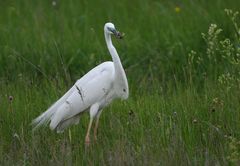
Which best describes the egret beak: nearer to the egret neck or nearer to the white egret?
the egret neck

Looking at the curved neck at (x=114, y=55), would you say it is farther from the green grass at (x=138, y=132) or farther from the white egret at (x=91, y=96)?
the green grass at (x=138, y=132)

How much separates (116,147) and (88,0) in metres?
4.54

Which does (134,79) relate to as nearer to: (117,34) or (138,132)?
(117,34)

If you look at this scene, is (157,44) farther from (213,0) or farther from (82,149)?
(82,149)

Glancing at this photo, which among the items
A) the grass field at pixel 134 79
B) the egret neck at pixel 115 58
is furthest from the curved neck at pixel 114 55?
the grass field at pixel 134 79

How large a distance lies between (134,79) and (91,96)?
1276 millimetres

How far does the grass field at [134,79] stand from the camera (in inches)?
205

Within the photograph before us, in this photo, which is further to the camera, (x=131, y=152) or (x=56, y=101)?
(x=56, y=101)

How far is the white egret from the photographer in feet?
20.3

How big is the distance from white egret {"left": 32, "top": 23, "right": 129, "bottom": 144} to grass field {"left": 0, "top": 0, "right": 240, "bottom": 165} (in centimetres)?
9

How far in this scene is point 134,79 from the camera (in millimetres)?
7516

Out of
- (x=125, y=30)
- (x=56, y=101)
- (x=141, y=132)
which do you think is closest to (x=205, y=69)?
(x=125, y=30)

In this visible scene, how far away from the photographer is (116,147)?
16.6 ft

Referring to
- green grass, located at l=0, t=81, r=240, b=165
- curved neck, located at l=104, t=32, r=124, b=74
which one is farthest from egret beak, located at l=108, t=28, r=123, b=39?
green grass, located at l=0, t=81, r=240, b=165
